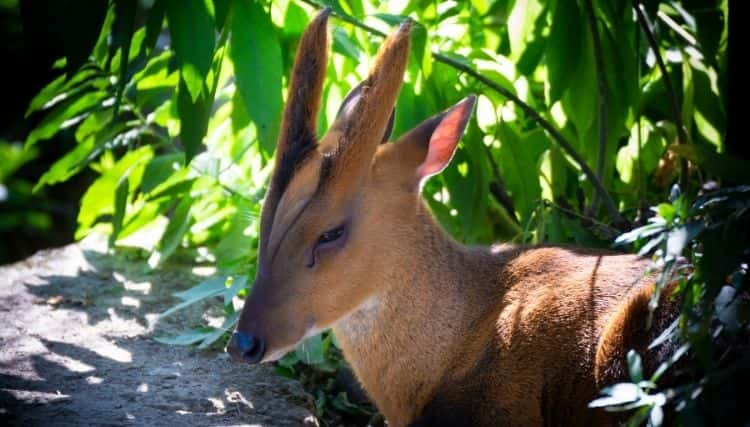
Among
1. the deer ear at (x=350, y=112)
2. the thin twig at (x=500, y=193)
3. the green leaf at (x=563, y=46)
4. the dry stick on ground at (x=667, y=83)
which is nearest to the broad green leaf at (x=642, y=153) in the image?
the dry stick on ground at (x=667, y=83)

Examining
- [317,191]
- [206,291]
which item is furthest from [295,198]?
[206,291]

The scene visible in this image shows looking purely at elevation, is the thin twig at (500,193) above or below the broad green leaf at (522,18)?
below

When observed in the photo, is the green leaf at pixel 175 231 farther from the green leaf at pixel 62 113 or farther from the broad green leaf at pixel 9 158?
the broad green leaf at pixel 9 158

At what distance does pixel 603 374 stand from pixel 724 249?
0.87 metres

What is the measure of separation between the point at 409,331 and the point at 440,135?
0.80 metres

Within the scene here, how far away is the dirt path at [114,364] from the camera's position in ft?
14.8

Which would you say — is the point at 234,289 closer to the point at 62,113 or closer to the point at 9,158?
the point at 62,113

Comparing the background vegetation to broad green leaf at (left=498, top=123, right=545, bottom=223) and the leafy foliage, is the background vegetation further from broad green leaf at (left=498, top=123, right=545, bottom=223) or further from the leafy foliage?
the leafy foliage

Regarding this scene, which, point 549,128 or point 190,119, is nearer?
point 190,119

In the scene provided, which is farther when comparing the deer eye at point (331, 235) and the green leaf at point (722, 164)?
the deer eye at point (331, 235)

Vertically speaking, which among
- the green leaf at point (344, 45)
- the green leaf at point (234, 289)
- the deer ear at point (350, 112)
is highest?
the green leaf at point (344, 45)

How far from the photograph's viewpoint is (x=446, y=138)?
13.8 ft

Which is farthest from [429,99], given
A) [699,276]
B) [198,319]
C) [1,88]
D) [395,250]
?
[1,88]

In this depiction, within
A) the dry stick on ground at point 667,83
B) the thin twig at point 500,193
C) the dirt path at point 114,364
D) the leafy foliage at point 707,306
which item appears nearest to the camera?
the leafy foliage at point 707,306
